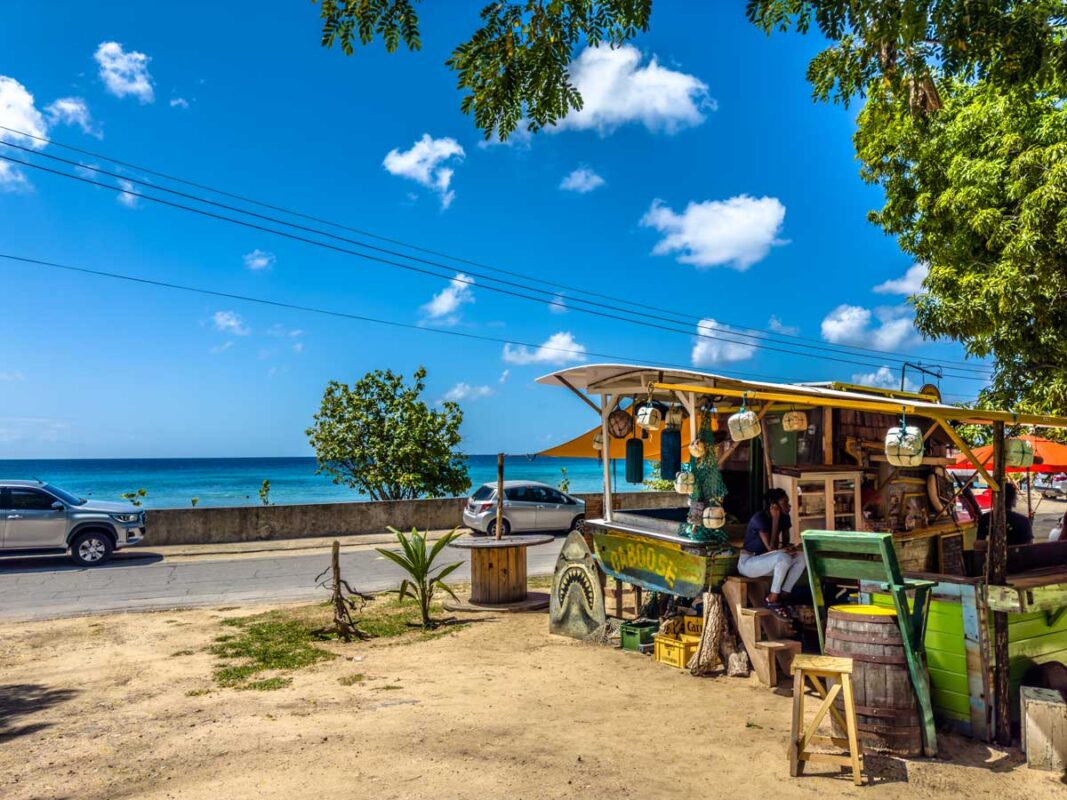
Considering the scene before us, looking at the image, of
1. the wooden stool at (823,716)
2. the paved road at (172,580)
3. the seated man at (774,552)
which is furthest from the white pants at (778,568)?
the paved road at (172,580)

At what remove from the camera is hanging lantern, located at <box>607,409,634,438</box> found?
1073cm

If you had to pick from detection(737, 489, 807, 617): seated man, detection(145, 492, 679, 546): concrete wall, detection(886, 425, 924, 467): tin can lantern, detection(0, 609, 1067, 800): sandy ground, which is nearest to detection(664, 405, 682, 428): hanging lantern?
detection(737, 489, 807, 617): seated man

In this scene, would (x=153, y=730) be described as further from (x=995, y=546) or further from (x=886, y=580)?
(x=995, y=546)

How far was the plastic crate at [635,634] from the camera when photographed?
8.80 meters

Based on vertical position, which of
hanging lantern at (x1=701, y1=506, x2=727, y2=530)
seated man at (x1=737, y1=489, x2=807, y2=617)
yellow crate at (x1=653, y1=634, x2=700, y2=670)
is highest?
hanging lantern at (x1=701, y1=506, x2=727, y2=530)

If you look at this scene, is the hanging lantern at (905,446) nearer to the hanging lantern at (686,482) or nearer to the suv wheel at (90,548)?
the hanging lantern at (686,482)

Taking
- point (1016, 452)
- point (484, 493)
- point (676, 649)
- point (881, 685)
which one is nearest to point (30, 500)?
point (484, 493)

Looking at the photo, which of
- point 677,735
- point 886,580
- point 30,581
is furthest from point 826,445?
point 30,581

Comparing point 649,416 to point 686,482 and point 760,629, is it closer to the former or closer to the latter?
point 686,482

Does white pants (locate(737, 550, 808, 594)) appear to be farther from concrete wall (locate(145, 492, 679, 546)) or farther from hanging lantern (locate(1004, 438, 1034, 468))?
concrete wall (locate(145, 492, 679, 546))

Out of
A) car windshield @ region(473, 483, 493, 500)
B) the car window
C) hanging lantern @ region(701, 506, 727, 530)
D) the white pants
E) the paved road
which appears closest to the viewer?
the white pants

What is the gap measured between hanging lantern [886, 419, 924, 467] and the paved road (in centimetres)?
929

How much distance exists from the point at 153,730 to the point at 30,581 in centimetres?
972

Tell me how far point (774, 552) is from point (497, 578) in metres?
4.73
